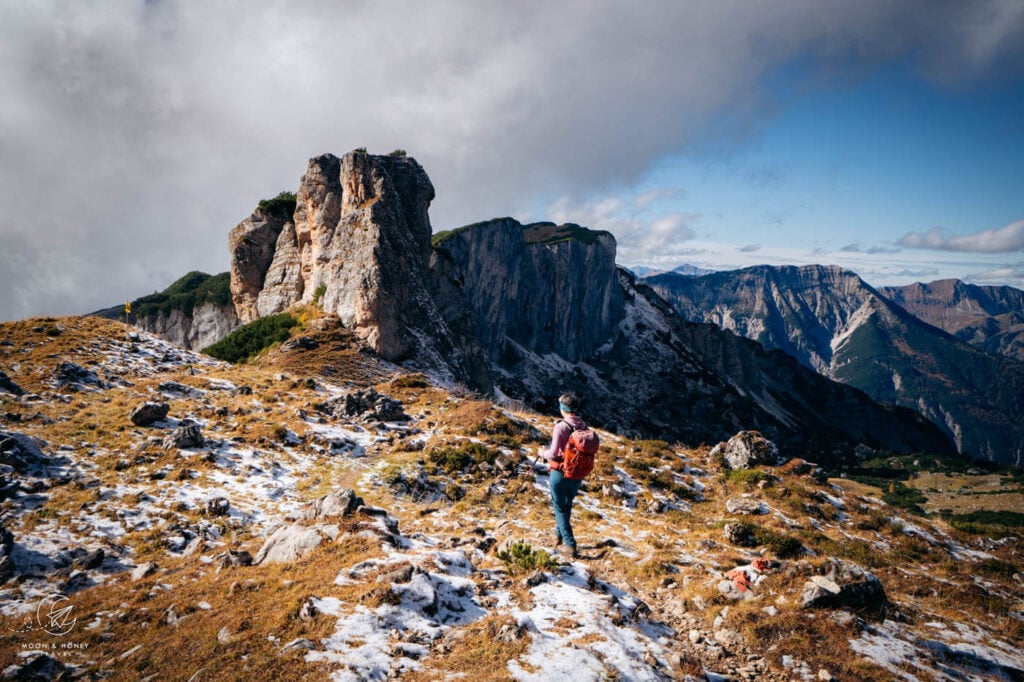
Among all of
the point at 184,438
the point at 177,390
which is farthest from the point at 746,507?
the point at 177,390

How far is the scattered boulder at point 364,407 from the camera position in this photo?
68.7 ft

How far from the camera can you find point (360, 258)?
36.9m

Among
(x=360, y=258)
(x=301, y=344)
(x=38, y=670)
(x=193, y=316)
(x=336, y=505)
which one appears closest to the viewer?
(x=38, y=670)

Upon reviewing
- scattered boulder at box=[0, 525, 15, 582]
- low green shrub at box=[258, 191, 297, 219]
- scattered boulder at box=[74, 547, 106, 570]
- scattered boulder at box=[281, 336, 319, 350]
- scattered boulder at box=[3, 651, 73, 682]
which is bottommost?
scattered boulder at box=[74, 547, 106, 570]

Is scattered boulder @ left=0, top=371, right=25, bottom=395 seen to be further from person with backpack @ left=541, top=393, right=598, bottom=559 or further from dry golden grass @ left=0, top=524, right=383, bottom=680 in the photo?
person with backpack @ left=541, top=393, right=598, bottom=559

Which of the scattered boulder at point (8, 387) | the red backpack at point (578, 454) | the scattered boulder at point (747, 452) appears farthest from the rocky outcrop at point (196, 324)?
the red backpack at point (578, 454)

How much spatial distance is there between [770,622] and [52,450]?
19521mm

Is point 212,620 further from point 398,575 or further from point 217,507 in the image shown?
point 217,507

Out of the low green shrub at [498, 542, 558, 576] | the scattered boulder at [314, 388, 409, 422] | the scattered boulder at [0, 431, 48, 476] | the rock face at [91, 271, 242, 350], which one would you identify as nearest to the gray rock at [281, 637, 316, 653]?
the low green shrub at [498, 542, 558, 576]

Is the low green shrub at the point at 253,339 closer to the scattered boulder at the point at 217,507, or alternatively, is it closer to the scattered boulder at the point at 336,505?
the scattered boulder at the point at 217,507

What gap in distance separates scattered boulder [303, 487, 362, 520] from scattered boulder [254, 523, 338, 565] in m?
0.79

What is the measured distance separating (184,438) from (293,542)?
9313mm

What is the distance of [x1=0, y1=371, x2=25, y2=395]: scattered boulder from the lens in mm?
17734

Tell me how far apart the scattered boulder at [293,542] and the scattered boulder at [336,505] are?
0.79 metres
